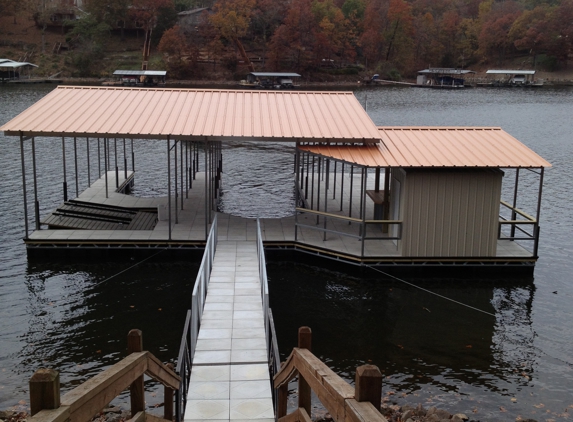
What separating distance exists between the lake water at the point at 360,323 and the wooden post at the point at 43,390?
8.42 meters

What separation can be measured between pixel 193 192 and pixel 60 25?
297 feet

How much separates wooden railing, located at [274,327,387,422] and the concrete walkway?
6.57 ft

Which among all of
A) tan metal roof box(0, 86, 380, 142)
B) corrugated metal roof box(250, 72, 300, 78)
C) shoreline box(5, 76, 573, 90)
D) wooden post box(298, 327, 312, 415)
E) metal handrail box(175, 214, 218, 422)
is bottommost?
metal handrail box(175, 214, 218, 422)

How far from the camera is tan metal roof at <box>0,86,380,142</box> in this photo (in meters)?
20.1

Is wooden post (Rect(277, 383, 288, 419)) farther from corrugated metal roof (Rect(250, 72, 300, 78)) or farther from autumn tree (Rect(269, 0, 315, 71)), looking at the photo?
autumn tree (Rect(269, 0, 315, 71))

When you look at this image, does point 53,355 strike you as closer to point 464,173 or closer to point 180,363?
point 180,363

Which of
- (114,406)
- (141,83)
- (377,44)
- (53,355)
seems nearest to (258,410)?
(114,406)

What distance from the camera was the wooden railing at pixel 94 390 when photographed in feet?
13.7

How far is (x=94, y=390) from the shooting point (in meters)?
5.04

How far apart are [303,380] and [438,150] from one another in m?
14.1

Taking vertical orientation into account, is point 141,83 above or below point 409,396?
above

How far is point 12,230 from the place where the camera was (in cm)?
2269

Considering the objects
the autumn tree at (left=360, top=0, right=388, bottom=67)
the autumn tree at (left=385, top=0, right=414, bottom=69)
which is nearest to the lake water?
the autumn tree at (left=360, top=0, right=388, bottom=67)

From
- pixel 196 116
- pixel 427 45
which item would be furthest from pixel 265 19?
pixel 196 116
